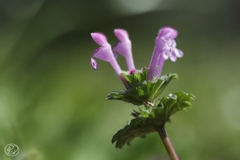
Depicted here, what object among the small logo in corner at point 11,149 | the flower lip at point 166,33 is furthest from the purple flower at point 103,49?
the small logo in corner at point 11,149

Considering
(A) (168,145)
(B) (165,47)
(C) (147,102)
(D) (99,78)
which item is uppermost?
(D) (99,78)

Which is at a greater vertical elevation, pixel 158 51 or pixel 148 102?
pixel 158 51

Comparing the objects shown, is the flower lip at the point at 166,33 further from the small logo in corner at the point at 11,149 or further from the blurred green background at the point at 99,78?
the small logo in corner at the point at 11,149

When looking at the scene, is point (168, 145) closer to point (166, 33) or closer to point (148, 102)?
point (148, 102)

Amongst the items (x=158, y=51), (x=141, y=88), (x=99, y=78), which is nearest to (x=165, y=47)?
(x=158, y=51)

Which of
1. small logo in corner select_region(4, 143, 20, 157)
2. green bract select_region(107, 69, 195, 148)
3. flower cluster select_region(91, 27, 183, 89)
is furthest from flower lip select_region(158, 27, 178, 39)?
small logo in corner select_region(4, 143, 20, 157)

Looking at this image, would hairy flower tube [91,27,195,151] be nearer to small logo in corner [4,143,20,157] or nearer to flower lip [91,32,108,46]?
flower lip [91,32,108,46]

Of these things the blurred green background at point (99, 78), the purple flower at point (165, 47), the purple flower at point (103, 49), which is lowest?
the purple flower at point (165, 47)
